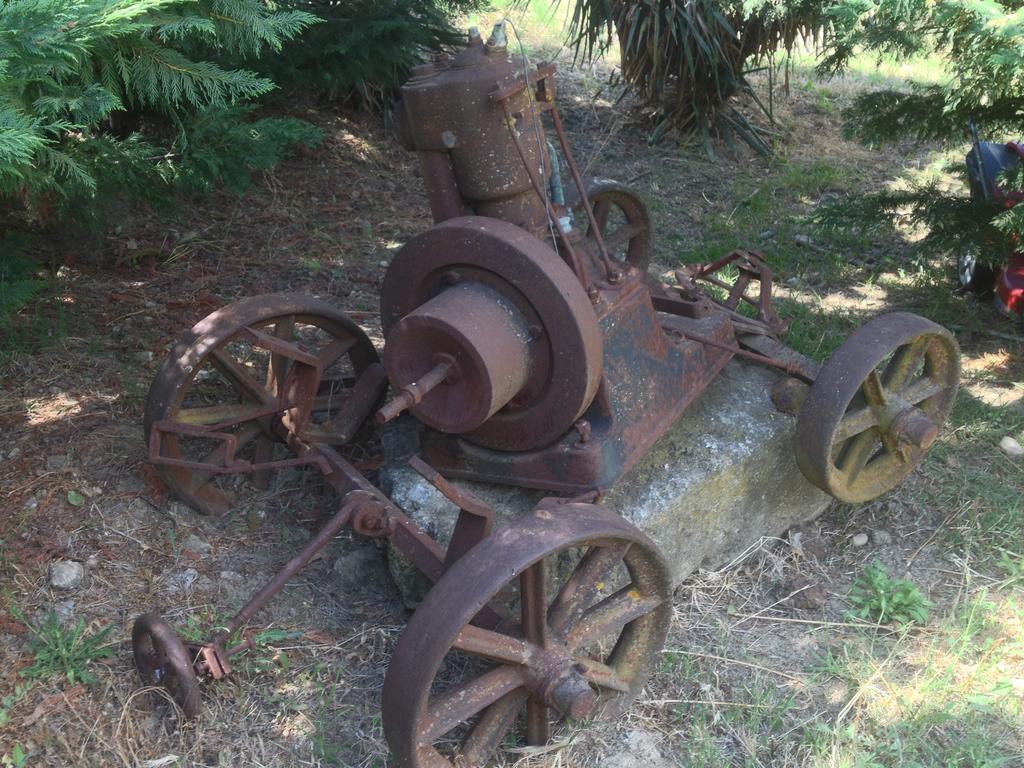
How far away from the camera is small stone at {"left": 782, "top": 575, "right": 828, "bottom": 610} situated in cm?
355

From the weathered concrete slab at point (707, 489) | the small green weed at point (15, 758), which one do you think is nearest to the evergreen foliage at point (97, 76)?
the weathered concrete slab at point (707, 489)

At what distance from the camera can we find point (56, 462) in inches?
142

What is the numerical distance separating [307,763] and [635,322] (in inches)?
67.0

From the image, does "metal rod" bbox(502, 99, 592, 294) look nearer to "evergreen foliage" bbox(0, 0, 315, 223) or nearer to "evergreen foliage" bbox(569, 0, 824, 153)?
"evergreen foliage" bbox(0, 0, 315, 223)

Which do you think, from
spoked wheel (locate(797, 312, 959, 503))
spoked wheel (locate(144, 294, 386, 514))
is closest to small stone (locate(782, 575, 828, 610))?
spoked wheel (locate(797, 312, 959, 503))

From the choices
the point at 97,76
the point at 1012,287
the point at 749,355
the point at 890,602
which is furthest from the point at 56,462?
the point at 1012,287

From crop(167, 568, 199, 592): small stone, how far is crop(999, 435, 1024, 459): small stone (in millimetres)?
3189

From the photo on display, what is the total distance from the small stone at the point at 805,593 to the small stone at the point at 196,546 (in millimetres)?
2026

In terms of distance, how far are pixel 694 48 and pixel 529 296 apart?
A: 4.35m

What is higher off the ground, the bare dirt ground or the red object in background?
the red object in background

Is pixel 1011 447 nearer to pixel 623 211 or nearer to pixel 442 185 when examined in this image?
pixel 623 211

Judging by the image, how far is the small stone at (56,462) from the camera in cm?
358

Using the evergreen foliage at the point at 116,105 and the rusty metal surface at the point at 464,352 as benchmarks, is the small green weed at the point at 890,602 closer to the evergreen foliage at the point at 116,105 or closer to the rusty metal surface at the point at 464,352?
the rusty metal surface at the point at 464,352

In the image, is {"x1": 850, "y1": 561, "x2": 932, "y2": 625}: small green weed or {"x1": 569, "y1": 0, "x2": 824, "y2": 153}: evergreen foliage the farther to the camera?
{"x1": 569, "y1": 0, "x2": 824, "y2": 153}: evergreen foliage
